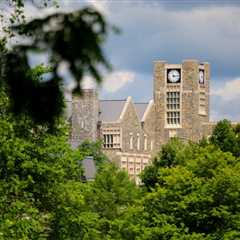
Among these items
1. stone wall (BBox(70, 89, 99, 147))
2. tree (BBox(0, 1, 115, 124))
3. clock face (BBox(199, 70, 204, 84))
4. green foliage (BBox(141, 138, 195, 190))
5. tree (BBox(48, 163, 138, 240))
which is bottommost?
tree (BBox(0, 1, 115, 124))

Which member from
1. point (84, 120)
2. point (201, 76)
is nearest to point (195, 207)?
point (84, 120)

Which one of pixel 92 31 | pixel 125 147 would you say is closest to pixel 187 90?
pixel 125 147

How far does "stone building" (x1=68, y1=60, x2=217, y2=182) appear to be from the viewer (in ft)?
534

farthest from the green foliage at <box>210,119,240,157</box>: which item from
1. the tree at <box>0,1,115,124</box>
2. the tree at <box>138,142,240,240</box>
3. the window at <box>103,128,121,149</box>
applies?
the window at <box>103,128,121,149</box>

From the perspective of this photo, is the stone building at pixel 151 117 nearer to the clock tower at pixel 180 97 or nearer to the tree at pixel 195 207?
the clock tower at pixel 180 97

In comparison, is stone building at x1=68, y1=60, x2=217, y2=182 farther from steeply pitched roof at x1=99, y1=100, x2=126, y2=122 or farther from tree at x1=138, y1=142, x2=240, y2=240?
tree at x1=138, y1=142, x2=240, y2=240

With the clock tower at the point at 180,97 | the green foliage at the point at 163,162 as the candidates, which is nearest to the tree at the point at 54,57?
the green foliage at the point at 163,162

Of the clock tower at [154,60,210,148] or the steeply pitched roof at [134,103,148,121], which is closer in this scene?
the steeply pitched roof at [134,103,148,121]

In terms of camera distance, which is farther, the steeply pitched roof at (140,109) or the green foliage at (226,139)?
the steeply pitched roof at (140,109)

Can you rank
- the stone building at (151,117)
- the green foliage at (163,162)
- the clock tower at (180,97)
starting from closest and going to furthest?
the green foliage at (163,162) → the stone building at (151,117) → the clock tower at (180,97)

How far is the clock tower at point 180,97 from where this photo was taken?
176m

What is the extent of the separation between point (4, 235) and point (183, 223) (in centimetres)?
1012

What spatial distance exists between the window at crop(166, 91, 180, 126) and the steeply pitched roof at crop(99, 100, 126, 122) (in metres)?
13.6

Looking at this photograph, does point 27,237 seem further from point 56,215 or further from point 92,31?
point 92,31
